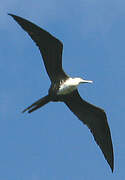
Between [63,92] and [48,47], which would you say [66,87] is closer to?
[63,92]

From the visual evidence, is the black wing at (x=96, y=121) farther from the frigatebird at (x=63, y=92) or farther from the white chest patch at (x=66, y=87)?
the white chest patch at (x=66, y=87)

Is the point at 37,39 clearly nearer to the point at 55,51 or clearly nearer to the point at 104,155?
the point at 55,51

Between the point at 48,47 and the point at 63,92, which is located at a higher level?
the point at 48,47

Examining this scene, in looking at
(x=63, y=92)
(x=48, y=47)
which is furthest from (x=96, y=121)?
(x=48, y=47)

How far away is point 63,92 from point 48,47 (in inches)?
62.1

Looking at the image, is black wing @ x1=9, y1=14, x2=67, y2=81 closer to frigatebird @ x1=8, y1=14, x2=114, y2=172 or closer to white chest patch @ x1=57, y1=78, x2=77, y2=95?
frigatebird @ x1=8, y1=14, x2=114, y2=172

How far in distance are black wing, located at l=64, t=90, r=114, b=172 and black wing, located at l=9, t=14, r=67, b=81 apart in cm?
135

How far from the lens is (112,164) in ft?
Answer: 75.5

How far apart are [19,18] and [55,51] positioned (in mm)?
1700

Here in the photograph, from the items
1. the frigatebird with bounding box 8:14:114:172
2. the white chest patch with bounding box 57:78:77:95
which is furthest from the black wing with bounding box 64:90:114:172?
the white chest patch with bounding box 57:78:77:95

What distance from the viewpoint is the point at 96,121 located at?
23.4m

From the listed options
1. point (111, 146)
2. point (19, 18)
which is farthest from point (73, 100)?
point (19, 18)

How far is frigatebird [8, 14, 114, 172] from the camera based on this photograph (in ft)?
71.1

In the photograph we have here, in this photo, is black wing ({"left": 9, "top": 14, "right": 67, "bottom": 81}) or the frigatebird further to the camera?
the frigatebird
